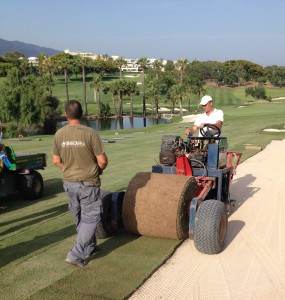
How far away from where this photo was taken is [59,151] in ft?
20.5

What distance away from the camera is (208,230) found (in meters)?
6.82

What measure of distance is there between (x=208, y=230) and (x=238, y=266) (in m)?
A: 0.63

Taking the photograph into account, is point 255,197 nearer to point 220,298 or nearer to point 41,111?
point 220,298

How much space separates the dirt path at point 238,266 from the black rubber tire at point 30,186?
4.05 metres

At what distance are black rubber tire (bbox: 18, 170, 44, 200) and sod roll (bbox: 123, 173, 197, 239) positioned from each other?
334cm

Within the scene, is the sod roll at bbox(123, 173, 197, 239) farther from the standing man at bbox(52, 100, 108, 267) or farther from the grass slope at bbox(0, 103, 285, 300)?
the standing man at bbox(52, 100, 108, 267)

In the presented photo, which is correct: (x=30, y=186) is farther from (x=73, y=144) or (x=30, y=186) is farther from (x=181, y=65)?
(x=181, y=65)

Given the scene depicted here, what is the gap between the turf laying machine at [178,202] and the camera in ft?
22.7

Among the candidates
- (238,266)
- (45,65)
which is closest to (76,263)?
(238,266)

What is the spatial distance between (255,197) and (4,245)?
18.7 ft

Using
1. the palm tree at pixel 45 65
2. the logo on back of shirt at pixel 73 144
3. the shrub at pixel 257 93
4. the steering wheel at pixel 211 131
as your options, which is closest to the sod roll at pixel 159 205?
the steering wheel at pixel 211 131

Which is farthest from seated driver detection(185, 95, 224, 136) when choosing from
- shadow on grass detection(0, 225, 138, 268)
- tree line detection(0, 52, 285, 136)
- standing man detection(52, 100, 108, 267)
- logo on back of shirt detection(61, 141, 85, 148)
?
tree line detection(0, 52, 285, 136)

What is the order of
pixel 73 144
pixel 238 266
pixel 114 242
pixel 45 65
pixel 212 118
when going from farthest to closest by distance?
pixel 45 65, pixel 212 118, pixel 114 242, pixel 238 266, pixel 73 144

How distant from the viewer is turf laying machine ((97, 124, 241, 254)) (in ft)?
22.7
